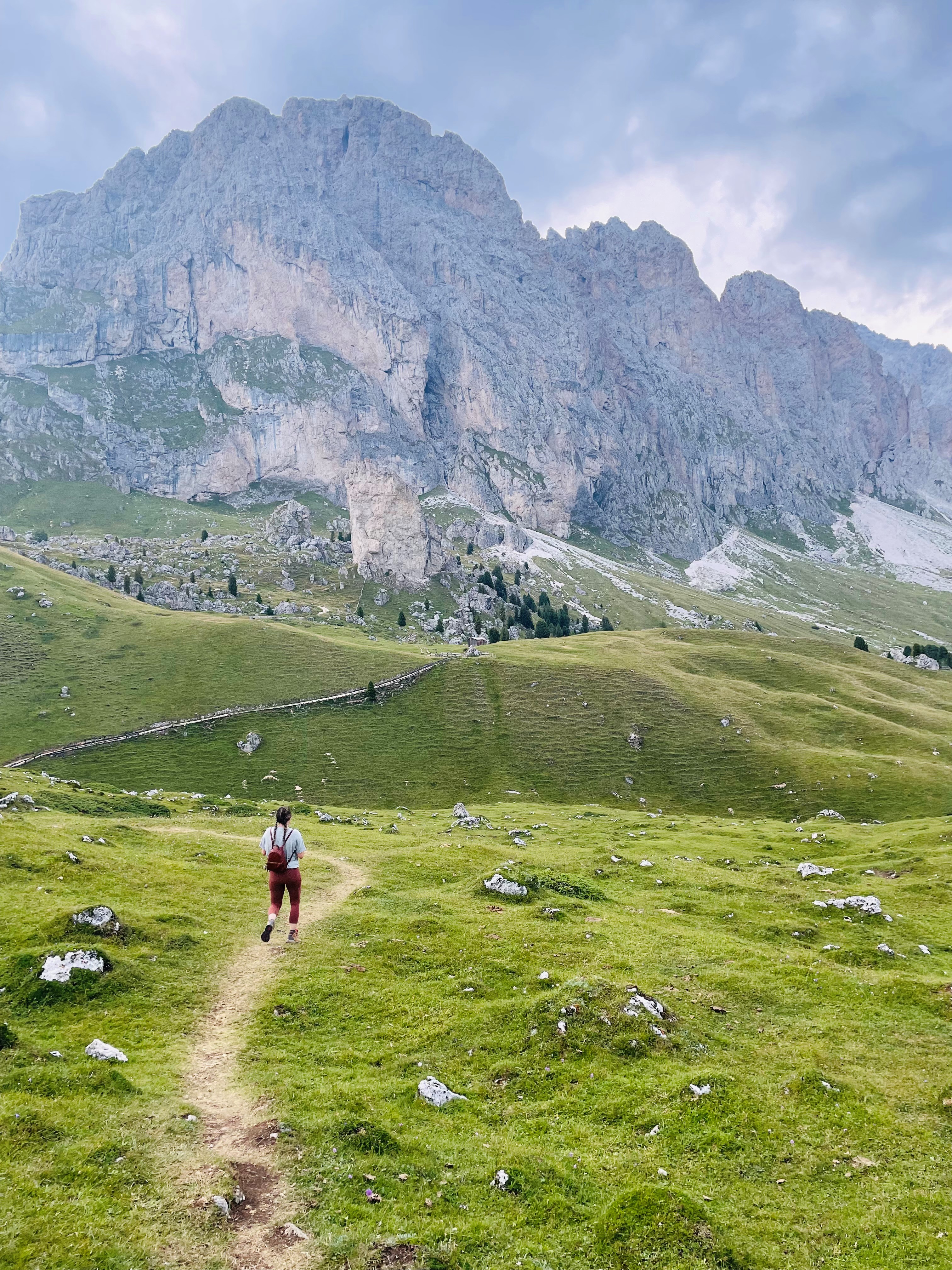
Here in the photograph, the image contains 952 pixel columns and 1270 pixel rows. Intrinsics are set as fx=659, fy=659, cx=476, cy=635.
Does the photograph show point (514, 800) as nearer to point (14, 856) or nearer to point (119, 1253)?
point (14, 856)

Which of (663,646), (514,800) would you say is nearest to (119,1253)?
(514,800)

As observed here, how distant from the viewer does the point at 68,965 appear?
61.2ft

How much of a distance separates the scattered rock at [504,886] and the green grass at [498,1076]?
0.43 meters

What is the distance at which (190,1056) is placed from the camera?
1628 centimetres

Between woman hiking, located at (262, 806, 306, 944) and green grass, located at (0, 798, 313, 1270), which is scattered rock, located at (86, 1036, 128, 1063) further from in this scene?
woman hiking, located at (262, 806, 306, 944)

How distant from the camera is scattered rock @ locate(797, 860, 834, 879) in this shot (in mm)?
38312

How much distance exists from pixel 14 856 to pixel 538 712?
77.4 metres

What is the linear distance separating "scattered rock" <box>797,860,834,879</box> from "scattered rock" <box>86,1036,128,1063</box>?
35.7 meters

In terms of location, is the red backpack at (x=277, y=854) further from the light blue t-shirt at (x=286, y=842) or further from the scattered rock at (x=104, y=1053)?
the scattered rock at (x=104, y=1053)

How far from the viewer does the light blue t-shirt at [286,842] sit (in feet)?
69.6

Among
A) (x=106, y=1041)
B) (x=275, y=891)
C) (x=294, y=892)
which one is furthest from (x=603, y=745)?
(x=106, y=1041)

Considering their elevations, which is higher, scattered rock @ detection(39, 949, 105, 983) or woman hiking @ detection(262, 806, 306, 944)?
woman hiking @ detection(262, 806, 306, 944)

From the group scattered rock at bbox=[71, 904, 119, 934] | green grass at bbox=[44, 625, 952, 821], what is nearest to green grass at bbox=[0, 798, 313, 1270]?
scattered rock at bbox=[71, 904, 119, 934]

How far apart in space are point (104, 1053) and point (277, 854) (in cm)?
689
